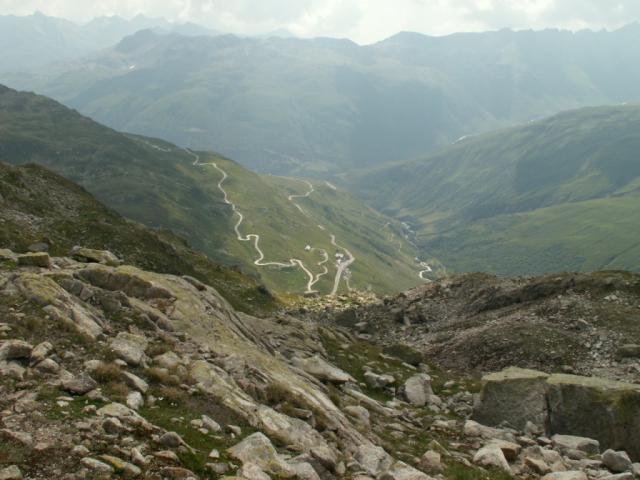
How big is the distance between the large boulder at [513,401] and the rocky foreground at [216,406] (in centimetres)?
7

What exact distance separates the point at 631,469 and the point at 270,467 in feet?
57.1

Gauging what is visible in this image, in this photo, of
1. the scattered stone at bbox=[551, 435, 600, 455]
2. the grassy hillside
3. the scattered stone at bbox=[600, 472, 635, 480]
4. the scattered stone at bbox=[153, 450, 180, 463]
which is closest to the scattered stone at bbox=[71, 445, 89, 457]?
the scattered stone at bbox=[153, 450, 180, 463]

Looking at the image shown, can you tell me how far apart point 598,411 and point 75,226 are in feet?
179

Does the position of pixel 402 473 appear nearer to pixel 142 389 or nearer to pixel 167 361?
pixel 142 389

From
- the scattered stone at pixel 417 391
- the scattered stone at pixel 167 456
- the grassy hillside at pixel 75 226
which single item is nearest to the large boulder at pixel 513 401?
the scattered stone at pixel 417 391

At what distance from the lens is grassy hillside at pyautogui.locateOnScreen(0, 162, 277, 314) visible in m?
57.2

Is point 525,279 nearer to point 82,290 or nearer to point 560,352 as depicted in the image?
point 560,352

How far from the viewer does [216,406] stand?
19.6 m

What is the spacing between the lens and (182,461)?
15445mm

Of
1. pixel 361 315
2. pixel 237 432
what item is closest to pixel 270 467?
pixel 237 432

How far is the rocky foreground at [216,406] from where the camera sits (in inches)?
620

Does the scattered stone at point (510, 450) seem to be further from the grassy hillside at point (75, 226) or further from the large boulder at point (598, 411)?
the grassy hillside at point (75, 226)

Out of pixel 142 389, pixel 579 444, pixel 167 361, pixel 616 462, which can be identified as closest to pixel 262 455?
pixel 142 389

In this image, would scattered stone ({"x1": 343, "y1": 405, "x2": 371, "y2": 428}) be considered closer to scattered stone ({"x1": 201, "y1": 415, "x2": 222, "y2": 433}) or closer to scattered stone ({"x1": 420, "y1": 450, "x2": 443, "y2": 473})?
scattered stone ({"x1": 420, "y1": 450, "x2": 443, "y2": 473})
